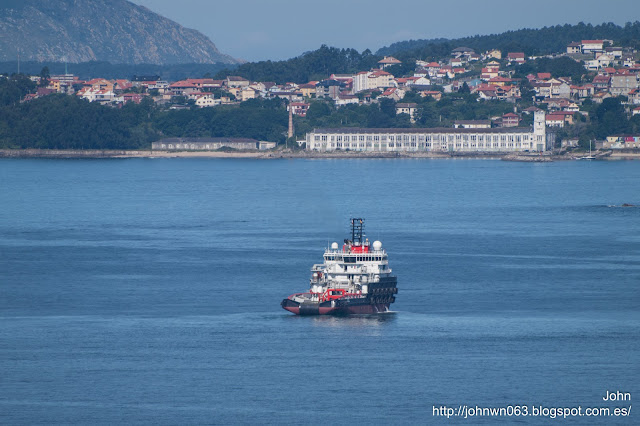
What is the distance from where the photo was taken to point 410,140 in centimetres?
12269

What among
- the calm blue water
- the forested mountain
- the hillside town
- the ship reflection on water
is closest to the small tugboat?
the ship reflection on water

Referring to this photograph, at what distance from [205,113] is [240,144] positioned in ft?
25.7

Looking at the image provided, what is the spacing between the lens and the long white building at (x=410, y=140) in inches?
4737

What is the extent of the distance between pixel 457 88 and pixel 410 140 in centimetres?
2579

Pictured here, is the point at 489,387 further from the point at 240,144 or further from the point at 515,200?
the point at 240,144

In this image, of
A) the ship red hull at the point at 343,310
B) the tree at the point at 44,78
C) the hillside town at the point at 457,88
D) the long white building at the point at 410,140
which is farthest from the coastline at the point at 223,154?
the ship red hull at the point at 343,310

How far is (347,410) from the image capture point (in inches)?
800

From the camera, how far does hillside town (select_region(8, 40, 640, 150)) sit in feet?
423

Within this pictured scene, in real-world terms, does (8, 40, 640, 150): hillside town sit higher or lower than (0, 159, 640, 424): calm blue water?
higher

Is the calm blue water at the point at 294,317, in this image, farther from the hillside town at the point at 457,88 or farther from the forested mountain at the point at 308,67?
the forested mountain at the point at 308,67

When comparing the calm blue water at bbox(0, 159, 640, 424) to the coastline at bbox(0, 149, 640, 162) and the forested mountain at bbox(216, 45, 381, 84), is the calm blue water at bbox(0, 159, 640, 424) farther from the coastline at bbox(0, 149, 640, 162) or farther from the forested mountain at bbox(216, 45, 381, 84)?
the forested mountain at bbox(216, 45, 381, 84)

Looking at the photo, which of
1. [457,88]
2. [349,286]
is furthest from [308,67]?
[349,286]

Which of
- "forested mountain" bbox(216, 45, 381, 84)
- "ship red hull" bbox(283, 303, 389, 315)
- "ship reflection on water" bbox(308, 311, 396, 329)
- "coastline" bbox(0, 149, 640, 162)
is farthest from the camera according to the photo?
"forested mountain" bbox(216, 45, 381, 84)

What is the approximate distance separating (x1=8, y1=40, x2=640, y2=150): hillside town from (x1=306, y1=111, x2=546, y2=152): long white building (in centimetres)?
364
